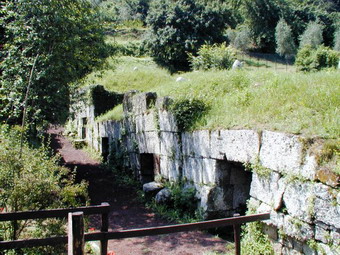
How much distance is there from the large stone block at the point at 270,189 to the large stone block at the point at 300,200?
13 cm

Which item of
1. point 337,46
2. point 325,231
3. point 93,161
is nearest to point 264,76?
point 325,231

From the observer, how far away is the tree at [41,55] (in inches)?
331

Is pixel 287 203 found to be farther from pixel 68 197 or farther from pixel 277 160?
pixel 68 197

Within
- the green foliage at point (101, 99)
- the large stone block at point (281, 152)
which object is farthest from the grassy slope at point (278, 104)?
the green foliage at point (101, 99)

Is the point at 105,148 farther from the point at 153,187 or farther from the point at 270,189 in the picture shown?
the point at 270,189

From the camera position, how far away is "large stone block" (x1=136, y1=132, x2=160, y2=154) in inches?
342

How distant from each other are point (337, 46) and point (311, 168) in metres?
33.2

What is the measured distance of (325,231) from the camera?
389cm

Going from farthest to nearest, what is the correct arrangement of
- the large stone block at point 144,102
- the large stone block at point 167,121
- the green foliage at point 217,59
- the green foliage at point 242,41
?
the green foliage at point 242,41 < the green foliage at point 217,59 < the large stone block at point 144,102 < the large stone block at point 167,121

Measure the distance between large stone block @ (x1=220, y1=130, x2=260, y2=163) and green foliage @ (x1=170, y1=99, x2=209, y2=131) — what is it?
1.23 m

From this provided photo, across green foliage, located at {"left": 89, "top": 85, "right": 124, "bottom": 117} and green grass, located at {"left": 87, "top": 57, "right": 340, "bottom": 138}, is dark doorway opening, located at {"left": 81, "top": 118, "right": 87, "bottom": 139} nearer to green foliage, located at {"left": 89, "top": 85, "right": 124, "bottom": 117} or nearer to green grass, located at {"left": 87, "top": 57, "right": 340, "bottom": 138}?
green foliage, located at {"left": 89, "top": 85, "right": 124, "bottom": 117}

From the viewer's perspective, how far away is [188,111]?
7.35 m

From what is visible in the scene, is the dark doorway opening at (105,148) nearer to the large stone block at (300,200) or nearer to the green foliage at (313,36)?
the large stone block at (300,200)

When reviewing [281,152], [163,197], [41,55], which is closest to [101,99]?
[41,55]
